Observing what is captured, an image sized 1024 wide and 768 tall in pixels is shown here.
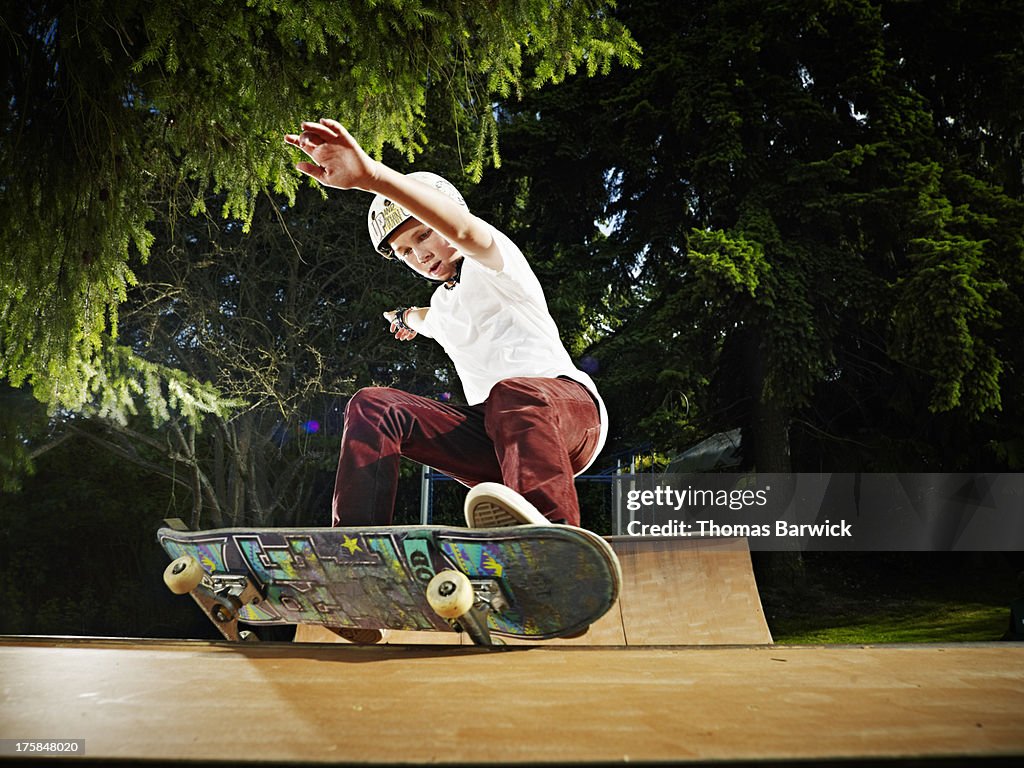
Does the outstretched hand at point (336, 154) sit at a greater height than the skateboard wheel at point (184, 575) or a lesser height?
greater

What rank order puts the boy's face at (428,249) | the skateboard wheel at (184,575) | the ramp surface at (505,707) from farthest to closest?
the boy's face at (428,249) → the skateboard wheel at (184,575) → the ramp surface at (505,707)

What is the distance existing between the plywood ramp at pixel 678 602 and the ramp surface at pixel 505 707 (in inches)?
49.5

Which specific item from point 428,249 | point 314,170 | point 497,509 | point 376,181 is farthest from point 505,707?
point 428,249

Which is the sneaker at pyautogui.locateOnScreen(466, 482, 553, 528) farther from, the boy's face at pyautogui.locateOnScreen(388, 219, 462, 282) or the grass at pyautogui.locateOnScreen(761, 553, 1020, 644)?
the grass at pyautogui.locateOnScreen(761, 553, 1020, 644)

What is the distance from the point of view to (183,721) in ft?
3.37

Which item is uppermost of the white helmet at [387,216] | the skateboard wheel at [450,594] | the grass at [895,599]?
the white helmet at [387,216]

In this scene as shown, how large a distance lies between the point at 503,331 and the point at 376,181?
0.77m

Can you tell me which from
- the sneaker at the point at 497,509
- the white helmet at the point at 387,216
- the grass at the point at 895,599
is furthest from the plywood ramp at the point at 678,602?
the grass at the point at 895,599

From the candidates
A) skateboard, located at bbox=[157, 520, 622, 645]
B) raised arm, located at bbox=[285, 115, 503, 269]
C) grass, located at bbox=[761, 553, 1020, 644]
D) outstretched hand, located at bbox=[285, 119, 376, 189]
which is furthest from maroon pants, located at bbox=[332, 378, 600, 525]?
grass, located at bbox=[761, 553, 1020, 644]

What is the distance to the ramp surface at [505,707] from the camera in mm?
876

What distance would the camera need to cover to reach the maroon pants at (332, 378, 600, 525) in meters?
2.43

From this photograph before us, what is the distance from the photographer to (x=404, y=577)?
215 centimetres

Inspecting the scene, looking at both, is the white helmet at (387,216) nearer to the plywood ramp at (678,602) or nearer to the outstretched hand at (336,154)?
the outstretched hand at (336,154)

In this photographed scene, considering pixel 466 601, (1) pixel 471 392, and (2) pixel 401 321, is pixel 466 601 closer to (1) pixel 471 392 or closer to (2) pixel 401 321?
(1) pixel 471 392
